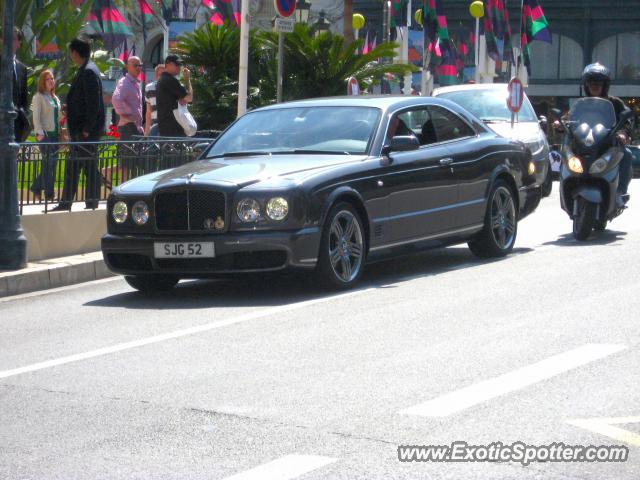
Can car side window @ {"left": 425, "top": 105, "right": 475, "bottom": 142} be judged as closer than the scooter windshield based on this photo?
Yes

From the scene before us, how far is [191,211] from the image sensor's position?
11203mm

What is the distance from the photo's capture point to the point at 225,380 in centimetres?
776

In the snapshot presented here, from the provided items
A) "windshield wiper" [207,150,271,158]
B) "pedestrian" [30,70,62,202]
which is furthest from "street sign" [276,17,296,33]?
"windshield wiper" [207,150,271,158]

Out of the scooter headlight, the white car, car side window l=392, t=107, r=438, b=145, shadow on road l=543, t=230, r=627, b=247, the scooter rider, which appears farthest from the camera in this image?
the white car

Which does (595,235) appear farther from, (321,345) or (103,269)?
(321,345)

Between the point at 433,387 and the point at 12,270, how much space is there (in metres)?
6.22

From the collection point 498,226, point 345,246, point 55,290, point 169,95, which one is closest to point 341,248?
point 345,246

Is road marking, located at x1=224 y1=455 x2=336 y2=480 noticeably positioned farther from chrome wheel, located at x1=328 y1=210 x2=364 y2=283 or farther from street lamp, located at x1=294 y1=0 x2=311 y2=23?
street lamp, located at x1=294 y1=0 x2=311 y2=23

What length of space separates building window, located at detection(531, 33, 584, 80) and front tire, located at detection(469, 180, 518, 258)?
56.0m

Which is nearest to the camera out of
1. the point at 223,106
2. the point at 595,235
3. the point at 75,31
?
the point at 595,235

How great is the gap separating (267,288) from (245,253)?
106 centimetres

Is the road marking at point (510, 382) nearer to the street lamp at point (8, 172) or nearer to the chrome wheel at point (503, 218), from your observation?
the chrome wheel at point (503, 218)

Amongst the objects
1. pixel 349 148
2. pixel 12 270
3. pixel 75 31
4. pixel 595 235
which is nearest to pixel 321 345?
pixel 349 148

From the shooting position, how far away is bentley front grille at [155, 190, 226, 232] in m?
11.1
